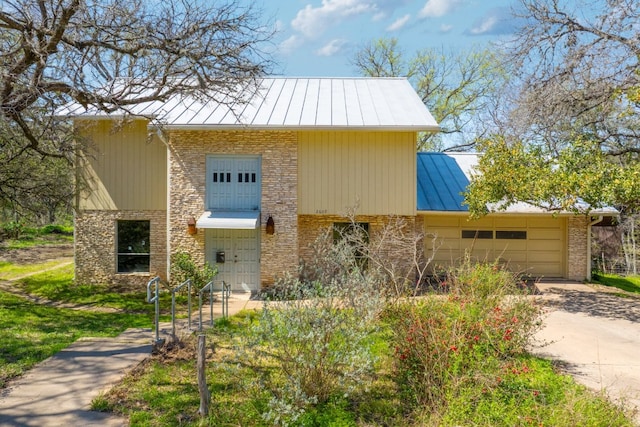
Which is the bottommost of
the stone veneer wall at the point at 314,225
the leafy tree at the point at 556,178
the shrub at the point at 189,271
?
the shrub at the point at 189,271

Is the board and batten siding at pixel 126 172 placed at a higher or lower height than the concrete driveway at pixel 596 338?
higher

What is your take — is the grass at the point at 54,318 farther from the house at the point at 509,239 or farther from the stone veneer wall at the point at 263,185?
the house at the point at 509,239

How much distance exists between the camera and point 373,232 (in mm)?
12289

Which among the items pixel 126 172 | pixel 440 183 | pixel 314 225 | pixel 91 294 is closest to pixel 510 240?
pixel 440 183

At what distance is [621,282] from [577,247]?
12.0 feet

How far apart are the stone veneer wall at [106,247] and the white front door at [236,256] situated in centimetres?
184

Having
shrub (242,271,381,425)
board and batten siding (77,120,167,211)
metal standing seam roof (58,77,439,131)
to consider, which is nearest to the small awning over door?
board and batten siding (77,120,167,211)

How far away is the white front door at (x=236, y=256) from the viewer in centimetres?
1210

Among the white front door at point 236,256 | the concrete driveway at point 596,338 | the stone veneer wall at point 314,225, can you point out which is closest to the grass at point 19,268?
the white front door at point 236,256

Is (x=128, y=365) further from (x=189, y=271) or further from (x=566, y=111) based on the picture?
(x=566, y=111)

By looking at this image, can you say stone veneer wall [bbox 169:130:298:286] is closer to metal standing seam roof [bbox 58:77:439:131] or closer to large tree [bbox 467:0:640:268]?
metal standing seam roof [bbox 58:77:439:131]

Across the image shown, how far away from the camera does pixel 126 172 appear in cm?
1269

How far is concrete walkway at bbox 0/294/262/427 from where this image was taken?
4.50m

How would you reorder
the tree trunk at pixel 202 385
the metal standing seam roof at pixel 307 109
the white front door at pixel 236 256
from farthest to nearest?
1. the white front door at pixel 236 256
2. the metal standing seam roof at pixel 307 109
3. the tree trunk at pixel 202 385
